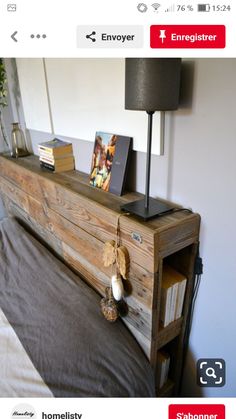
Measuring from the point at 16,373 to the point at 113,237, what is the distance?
0.51 m

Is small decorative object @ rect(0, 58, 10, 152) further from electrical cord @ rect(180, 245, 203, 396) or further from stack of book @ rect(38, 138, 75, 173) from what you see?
electrical cord @ rect(180, 245, 203, 396)

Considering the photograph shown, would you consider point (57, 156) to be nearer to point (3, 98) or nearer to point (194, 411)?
point (3, 98)

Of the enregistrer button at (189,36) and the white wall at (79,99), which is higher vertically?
the enregistrer button at (189,36)

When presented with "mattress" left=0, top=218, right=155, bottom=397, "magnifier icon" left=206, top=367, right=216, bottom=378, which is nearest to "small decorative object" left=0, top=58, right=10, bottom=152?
"mattress" left=0, top=218, right=155, bottom=397

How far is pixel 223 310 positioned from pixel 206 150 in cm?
53

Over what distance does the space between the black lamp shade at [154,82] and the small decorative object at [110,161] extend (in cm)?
27

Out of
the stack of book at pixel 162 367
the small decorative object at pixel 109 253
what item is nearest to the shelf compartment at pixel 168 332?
the stack of book at pixel 162 367

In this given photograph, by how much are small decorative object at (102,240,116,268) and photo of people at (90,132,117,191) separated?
265 millimetres

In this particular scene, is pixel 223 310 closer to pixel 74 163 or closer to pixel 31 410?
pixel 31 410

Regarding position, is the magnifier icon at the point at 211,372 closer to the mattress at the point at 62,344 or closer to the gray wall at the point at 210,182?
the gray wall at the point at 210,182

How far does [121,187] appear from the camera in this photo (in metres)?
1.04

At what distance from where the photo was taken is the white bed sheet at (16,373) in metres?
0.78

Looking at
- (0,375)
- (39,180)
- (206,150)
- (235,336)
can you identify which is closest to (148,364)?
(235,336)

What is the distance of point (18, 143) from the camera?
68.0 inches
